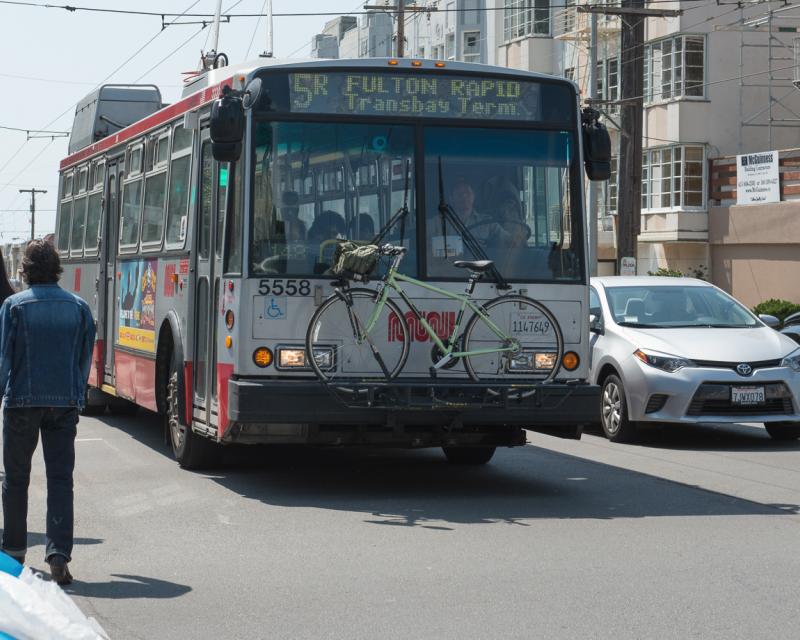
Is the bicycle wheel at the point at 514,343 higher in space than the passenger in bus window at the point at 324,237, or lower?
lower

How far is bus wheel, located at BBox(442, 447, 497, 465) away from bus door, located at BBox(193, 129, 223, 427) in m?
2.60

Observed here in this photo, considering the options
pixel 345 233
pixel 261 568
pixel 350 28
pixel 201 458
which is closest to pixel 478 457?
pixel 201 458

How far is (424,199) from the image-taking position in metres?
10.6

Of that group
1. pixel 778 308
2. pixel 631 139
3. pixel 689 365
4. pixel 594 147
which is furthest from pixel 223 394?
pixel 778 308

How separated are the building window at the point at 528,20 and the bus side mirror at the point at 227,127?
44.5m

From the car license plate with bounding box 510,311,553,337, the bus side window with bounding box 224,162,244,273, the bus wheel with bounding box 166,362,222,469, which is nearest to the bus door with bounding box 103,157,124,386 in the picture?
the bus wheel with bounding box 166,362,222,469

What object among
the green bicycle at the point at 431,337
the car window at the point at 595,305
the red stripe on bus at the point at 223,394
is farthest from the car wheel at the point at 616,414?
the red stripe on bus at the point at 223,394

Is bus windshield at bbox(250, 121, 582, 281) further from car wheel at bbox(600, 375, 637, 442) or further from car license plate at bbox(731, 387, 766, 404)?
car wheel at bbox(600, 375, 637, 442)

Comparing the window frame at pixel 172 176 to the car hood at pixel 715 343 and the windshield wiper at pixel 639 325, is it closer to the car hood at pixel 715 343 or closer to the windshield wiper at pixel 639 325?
the car hood at pixel 715 343

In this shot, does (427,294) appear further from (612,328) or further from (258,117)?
(612,328)

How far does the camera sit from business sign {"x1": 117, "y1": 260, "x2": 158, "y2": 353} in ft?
44.1

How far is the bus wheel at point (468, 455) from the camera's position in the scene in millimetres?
12922

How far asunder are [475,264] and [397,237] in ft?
1.88

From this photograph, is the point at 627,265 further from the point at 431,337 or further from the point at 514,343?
the point at 431,337
